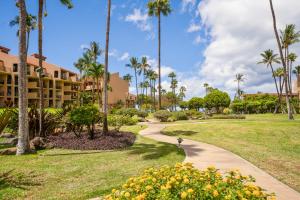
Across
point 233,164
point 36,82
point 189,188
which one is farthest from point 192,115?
point 189,188

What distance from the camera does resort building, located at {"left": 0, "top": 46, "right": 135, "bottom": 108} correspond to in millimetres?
52000

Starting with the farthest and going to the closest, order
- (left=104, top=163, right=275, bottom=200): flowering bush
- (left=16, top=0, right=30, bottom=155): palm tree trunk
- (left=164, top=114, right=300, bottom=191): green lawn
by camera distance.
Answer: (left=16, top=0, right=30, bottom=155): palm tree trunk → (left=164, top=114, right=300, bottom=191): green lawn → (left=104, top=163, right=275, bottom=200): flowering bush

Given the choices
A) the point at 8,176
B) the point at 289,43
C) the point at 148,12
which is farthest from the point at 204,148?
the point at 289,43

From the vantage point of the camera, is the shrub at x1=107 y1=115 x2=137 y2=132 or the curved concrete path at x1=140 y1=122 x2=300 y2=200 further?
the shrub at x1=107 y1=115 x2=137 y2=132

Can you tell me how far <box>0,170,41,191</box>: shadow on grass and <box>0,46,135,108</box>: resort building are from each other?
107 feet

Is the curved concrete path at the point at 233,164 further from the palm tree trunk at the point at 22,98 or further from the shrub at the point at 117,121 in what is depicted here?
the shrub at the point at 117,121

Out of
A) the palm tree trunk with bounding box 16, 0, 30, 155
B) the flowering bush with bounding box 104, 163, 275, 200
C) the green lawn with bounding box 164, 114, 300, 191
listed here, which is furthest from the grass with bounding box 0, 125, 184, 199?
the green lawn with bounding box 164, 114, 300, 191

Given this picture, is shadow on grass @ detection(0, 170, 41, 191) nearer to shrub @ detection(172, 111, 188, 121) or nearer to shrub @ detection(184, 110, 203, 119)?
shrub @ detection(172, 111, 188, 121)

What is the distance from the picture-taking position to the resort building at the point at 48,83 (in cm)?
5200

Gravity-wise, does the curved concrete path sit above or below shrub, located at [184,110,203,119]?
below

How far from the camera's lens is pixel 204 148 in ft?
46.1

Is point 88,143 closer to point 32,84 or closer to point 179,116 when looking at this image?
point 179,116

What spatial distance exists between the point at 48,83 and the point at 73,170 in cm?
5660

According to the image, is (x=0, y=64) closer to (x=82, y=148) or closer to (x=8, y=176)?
(x=82, y=148)
